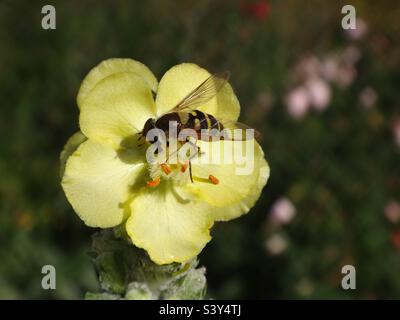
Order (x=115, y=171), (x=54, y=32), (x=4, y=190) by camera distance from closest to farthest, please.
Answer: (x=115, y=171)
(x=4, y=190)
(x=54, y=32)

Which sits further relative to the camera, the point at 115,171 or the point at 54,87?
the point at 54,87

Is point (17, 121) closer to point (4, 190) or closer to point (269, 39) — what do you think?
point (4, 190)

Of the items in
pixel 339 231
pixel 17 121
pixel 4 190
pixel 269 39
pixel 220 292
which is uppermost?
pixel 269 39

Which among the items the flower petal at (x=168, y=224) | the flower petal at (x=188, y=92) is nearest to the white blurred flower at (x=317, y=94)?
the flower petal at (x=188, y=92)

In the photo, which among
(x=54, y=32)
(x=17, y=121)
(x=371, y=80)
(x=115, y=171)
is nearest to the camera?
(x=115, y=171)

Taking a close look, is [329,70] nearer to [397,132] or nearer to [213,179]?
[397,132]

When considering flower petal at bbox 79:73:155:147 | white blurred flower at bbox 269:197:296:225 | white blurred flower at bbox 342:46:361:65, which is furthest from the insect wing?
white blurred flower at bbox 342:46:361:65

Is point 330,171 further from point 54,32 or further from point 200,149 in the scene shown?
point 200,149

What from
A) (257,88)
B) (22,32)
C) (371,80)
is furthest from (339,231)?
(22,32)

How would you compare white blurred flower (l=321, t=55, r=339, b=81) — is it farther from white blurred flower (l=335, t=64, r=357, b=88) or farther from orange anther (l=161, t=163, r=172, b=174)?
orange anther (l=161, t=163, r=172, b=174)

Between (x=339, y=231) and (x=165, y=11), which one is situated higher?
(x=165, y=11)
